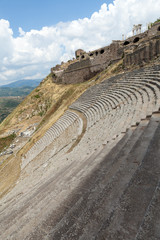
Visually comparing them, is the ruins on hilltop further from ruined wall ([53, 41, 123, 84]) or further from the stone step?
the stone step

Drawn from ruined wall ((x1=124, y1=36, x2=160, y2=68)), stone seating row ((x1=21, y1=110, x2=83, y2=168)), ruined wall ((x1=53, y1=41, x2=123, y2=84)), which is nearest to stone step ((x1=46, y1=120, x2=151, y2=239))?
stone seating row ((x1=21, y1=110, x2=83, y2=168))

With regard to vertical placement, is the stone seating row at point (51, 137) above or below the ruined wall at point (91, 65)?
below

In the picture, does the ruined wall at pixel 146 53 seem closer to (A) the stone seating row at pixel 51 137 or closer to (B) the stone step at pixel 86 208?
(A) the stone seating row at pixel 51 137

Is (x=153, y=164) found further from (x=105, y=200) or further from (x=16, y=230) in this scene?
(x=16, y=230)

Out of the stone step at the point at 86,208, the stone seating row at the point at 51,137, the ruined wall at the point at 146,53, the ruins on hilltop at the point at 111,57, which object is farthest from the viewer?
the ruins on hilltop at the point at 111,57

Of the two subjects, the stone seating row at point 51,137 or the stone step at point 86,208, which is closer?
the stone step at point 86,208

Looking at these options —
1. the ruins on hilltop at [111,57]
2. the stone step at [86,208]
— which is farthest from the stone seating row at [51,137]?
the ruins on hilltop at [111,57]

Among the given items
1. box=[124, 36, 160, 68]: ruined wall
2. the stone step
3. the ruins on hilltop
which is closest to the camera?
the stone step

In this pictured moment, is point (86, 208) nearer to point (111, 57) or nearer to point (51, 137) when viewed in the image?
point (51, 137)

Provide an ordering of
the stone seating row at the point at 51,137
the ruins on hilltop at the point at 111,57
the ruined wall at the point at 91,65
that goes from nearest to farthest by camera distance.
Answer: the stone seating row at the point at 51,137, the ruins on hilltop at the point at 111,57, the ruined wall at the point at 91,65

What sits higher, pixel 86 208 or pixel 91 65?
pixel 91 65

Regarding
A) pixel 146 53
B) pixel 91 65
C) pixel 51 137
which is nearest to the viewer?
pixel 146 53

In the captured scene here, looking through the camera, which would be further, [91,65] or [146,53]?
[91,65]

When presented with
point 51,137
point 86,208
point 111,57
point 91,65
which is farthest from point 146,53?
point 86,208
